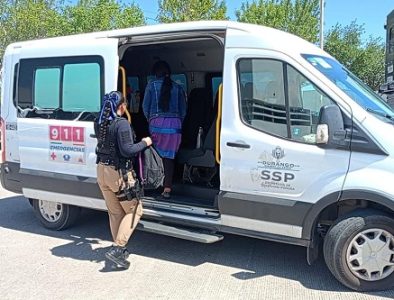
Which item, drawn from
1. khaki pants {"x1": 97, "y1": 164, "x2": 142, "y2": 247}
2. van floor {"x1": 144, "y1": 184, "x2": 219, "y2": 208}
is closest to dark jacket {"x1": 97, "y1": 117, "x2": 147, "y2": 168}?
khaki pants {"x1": 97, "y1": 164, "x2": 142, "y2": 247}

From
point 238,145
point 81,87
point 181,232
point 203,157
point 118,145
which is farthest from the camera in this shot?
point 203,157

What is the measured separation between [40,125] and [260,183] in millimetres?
2944

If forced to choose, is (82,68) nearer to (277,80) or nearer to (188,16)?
(277,80)

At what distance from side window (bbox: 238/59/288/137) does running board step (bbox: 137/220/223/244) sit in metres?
1.22

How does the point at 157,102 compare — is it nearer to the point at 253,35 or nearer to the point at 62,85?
the point at 62,85

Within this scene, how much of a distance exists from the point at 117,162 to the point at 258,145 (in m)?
1.42

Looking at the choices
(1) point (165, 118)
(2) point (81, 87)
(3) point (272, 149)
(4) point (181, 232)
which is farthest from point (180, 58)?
(3) point (272, 149)

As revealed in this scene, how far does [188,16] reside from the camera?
1914cm

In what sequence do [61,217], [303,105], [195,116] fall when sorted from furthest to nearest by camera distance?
[195,116]
[61,217]
[303,105]

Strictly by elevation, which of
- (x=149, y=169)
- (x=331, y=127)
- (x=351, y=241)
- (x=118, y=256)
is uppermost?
(x=331, y=127)

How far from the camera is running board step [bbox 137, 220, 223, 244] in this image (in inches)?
177

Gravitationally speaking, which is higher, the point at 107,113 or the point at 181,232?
the point at 107,113

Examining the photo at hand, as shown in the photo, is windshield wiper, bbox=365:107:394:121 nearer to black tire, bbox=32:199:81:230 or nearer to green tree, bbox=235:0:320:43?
black tire, bbox=32:199:81:230

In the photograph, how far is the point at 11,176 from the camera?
589 cm
